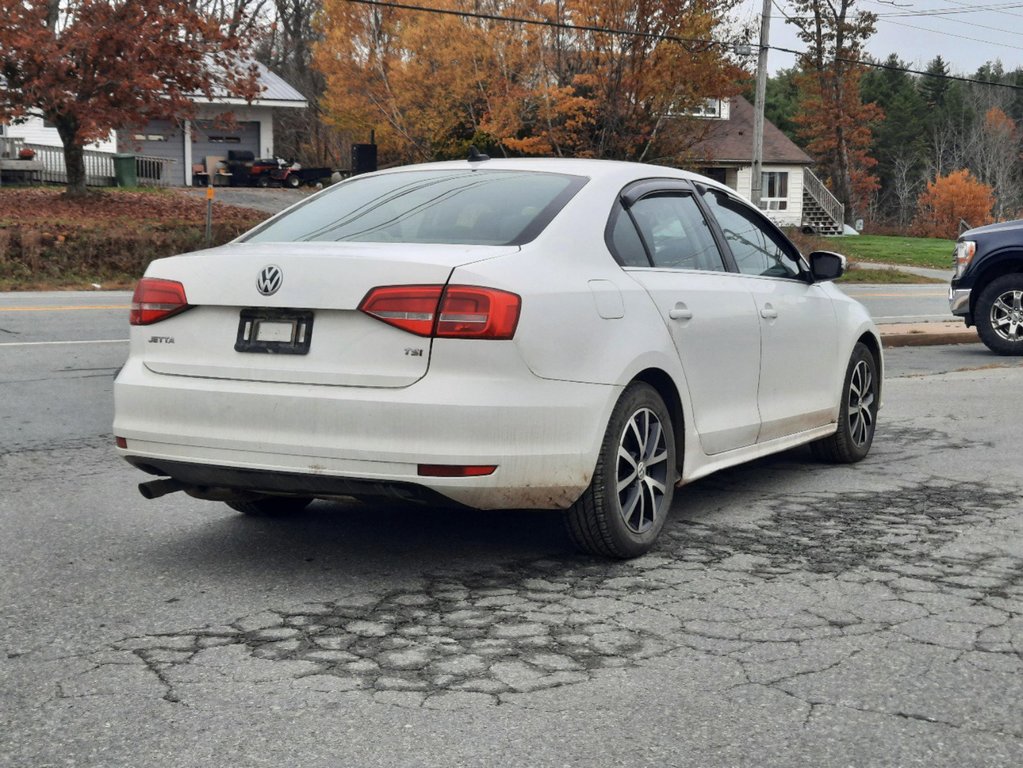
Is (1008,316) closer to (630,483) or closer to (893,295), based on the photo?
(630,483)

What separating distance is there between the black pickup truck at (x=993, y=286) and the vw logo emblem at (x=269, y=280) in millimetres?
10552

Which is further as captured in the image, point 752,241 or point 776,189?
point 776,189

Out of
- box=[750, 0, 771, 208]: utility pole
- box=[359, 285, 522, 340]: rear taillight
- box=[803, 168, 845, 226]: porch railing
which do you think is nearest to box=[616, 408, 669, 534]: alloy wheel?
box=[359, 285, 522, 340]: rear taillight

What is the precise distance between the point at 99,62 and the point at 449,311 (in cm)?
2423

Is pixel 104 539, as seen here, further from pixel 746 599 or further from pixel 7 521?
pixel 746 599

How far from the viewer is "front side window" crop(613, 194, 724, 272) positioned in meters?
Result: 5.87

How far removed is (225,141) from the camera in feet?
156

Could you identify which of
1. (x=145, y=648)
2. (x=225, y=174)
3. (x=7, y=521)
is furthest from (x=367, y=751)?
(x=225, y=174)

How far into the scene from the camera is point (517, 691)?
394 cm

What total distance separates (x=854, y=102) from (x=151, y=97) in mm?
46496

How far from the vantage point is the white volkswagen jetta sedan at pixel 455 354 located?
4.84 meters

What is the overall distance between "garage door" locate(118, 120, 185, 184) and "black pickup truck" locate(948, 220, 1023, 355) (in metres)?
35.3

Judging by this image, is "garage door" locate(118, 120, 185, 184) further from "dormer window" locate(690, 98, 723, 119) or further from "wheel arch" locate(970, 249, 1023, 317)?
"wheel arch" locate(970, 249, 1023, 317)

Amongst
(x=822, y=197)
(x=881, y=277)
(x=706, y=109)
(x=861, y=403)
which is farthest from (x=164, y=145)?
(x=861, y=403)
